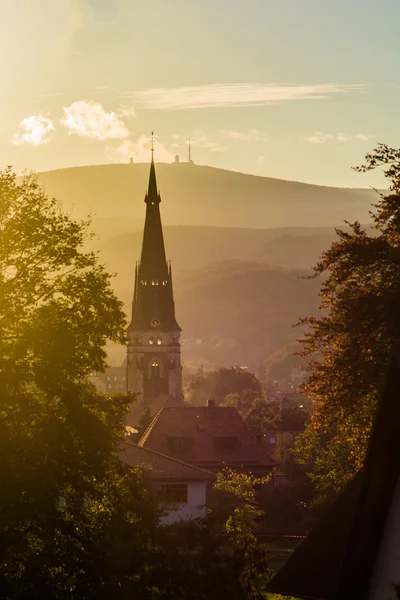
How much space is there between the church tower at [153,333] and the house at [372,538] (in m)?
165

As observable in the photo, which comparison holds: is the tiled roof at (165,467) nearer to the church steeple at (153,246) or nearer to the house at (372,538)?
the house at (372,538)

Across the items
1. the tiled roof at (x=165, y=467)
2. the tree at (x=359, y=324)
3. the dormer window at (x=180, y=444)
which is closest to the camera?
the tree at (x=359, y=324)

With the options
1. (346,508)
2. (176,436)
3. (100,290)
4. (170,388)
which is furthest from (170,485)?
(170,388)

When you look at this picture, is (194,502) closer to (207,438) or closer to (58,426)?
(207,438)

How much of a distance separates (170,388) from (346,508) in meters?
166

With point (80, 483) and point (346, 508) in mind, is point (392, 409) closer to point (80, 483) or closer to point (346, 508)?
point (346, 508)

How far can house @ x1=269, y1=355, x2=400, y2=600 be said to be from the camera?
8.98m

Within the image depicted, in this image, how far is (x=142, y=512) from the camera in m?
22.9

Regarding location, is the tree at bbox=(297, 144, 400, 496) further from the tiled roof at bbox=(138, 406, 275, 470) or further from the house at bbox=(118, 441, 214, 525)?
the tiled roof at bbox=(138, 406, 275, 470)

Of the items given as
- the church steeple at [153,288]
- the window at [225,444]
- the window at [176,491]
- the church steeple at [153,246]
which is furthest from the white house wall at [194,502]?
the church steeple at [153,246]

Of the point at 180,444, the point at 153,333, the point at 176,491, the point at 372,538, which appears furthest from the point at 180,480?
the point at 153,333

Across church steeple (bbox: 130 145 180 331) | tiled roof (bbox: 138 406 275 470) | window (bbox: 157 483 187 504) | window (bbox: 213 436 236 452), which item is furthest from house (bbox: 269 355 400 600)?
church steeple (bbox: 130 145 180 331)

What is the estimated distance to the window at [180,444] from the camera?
8994cm

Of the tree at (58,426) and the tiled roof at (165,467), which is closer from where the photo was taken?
the tree at (58,426)
